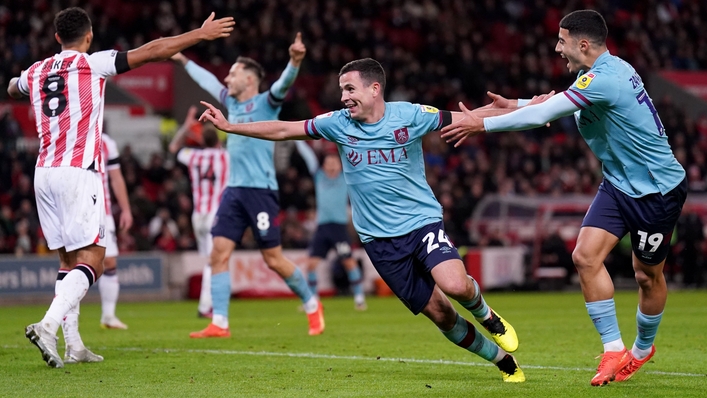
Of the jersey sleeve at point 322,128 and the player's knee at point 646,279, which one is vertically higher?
the jersey sleeve at point 322,128

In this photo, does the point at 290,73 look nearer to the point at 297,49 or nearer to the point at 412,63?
the point at 297,49

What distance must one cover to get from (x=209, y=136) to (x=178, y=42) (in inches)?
282

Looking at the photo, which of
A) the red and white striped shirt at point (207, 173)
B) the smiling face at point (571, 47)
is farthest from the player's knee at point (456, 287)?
the red and white striped shirt at point (207, 173)

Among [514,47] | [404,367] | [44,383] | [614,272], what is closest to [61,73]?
[44,383]

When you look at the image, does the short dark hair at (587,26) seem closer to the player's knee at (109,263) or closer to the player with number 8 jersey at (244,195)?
the player with number 8 jersey at (244,195)

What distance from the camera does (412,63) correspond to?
29062mm

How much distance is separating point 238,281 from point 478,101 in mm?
11344

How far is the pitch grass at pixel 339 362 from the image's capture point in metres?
6.57

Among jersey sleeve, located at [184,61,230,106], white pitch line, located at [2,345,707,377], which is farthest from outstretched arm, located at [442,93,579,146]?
jersey sleeve, located at [184,61,230,106]

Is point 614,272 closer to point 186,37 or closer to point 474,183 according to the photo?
point 474,183

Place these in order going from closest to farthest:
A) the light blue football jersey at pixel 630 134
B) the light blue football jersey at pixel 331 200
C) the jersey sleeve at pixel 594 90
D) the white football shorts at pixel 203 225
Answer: the jersey sleeve at pixel 594 90, the light blue football jersey at pixel 630 134, the white football shorts at pixel 203 225, the light blue football jersey at pixel 331 200

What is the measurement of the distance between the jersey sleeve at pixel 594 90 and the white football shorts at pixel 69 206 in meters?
3.69

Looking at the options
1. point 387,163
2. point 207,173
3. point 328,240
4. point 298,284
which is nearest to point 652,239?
point 387,163

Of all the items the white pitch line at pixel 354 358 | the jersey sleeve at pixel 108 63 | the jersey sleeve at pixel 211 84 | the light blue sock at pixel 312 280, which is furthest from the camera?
the light blue sock at pixel 312 280
